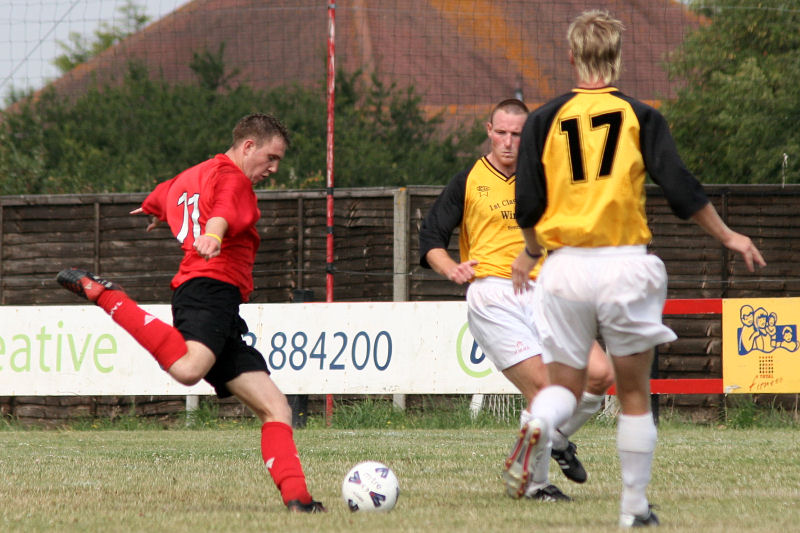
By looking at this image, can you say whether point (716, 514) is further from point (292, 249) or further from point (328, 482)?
point (292, 249)

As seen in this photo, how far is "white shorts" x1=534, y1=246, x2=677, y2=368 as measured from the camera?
4367 mm

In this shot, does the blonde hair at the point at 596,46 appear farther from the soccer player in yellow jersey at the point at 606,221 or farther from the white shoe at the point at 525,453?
the white shoe at the point at 525,453

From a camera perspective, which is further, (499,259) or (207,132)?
(207,132)

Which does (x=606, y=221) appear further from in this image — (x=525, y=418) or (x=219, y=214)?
(x=219, y=214)

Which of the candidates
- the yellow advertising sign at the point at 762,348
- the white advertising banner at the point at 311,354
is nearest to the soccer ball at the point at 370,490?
the white advertising banner at the point at 311,354

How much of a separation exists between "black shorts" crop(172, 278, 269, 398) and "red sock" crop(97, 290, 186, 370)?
0.09 metres

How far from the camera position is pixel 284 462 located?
17.8ft

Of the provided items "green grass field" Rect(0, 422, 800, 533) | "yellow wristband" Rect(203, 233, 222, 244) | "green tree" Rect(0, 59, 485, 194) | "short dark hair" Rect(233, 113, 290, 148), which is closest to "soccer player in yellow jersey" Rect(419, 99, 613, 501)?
"green grass field" Rect(0, 422, 800, 533)

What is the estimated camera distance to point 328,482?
6609mm

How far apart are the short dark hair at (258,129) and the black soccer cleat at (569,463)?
210cm

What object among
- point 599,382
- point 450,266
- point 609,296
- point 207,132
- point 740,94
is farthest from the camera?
point 207,132

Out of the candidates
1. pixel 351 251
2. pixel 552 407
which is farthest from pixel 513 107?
pixel 351 251

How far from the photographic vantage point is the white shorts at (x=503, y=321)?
6188mm

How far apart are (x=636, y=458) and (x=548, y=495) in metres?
1.24
